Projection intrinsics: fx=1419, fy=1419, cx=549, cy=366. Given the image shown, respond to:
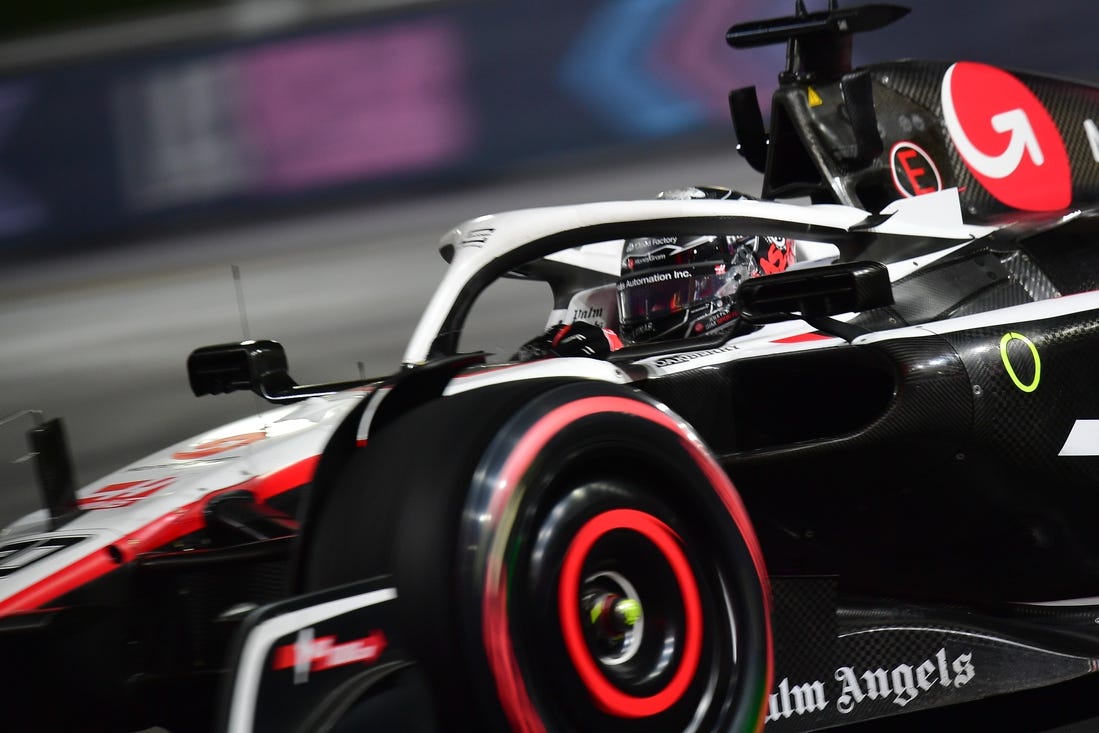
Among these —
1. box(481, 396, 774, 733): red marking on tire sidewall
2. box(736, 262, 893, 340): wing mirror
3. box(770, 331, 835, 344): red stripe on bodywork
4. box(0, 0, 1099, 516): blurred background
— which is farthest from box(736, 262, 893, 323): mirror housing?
box(0, 0, 1099, 516): blurred background

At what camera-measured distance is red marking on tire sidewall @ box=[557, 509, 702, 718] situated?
201 cm

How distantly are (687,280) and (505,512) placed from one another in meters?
1.80

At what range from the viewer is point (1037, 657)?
2916mm

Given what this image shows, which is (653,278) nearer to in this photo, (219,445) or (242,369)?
(242,369)

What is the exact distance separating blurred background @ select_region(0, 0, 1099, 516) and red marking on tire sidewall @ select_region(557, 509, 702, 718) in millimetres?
6927

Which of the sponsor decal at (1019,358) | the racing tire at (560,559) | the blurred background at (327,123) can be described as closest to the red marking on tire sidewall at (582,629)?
the racing tire at (560,559)

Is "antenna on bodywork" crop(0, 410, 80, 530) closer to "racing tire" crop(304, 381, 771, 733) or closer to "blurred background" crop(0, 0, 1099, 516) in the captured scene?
"racing tire" crop(304, 381, 771, 733)

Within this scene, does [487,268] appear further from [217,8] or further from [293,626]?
[217,8]

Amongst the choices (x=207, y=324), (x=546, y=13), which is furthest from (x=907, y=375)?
(x=546, y=13)

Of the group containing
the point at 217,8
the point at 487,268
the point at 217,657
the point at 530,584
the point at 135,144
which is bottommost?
the point at 217,657

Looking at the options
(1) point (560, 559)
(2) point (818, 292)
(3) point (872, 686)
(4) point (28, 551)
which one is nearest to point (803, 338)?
(2) point (818, 292)

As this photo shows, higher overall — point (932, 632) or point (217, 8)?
point (217, 8)

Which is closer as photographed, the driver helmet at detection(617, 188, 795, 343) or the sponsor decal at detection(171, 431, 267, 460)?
the sponsor decal at detection(171, 431, 267, 460)

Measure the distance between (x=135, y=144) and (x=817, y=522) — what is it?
990 cm
